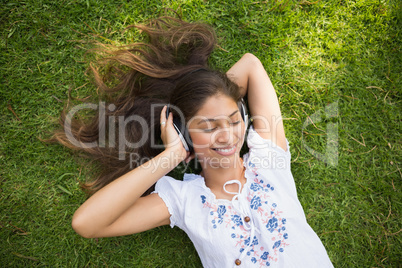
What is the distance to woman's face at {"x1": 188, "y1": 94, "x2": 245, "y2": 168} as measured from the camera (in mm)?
2348


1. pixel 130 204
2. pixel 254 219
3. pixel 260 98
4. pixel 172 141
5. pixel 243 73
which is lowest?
pixel 254 219

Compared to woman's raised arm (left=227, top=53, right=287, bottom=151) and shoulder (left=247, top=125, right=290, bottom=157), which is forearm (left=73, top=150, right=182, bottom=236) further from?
woman's raised arm (left=227, top=53, right=287, bottom=151)

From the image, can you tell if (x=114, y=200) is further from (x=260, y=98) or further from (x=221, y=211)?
(x=260, y=98)

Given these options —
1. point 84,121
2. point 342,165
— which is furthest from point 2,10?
point 342,165

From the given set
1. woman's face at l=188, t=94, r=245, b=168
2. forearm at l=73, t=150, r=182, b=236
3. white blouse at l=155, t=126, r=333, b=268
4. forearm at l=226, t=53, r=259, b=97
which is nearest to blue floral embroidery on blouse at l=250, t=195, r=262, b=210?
white blouse at l=155, t=126, r=333, b=268

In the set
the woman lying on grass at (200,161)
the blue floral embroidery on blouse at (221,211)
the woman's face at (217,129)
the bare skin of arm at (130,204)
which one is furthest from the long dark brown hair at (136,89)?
the blue floral embroidery on blouse at (221,211)

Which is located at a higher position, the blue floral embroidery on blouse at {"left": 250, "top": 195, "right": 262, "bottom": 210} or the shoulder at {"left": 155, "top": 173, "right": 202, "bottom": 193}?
the shoulder at {"left": 155, "top": 173, "right": 202, "bottom": 193}

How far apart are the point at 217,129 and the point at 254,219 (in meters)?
0.87

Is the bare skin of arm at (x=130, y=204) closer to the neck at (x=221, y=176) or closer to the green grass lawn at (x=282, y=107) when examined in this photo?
the neck at (x=221, y=176)

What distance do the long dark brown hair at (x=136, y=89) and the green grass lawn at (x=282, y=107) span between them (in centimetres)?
23

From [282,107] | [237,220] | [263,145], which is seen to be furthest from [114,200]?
[282,107]

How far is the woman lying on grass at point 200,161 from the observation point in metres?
2.36

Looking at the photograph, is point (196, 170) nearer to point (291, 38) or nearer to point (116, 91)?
point (116, 91)

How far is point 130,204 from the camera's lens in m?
2.30
